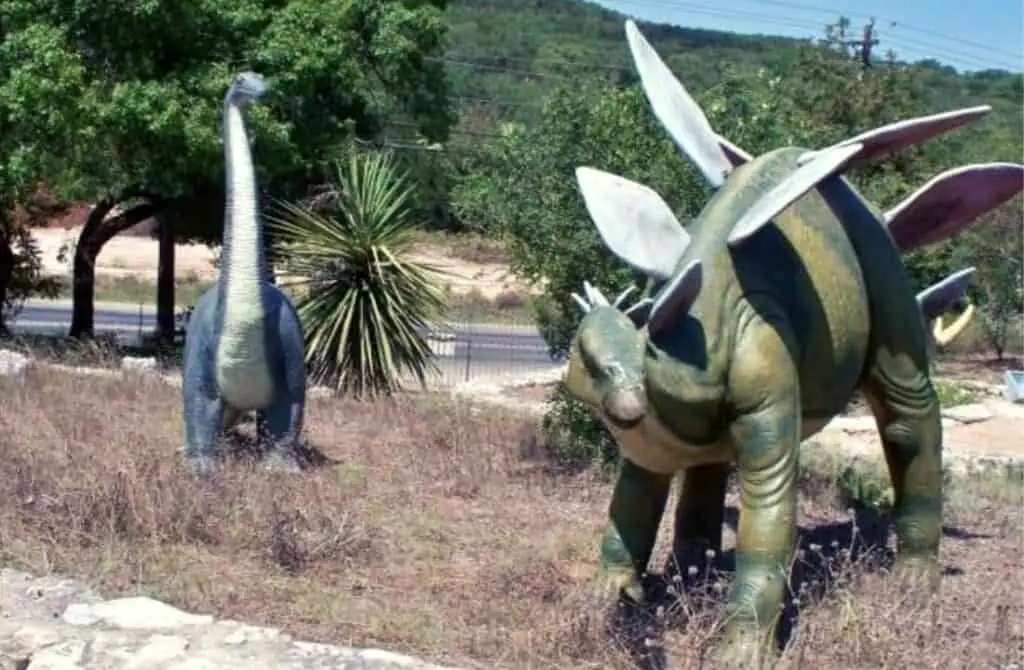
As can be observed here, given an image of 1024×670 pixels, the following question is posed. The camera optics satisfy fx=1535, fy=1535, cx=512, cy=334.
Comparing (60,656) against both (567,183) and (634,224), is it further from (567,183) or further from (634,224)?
(567,183)

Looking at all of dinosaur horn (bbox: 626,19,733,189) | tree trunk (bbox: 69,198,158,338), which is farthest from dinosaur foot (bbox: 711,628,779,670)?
tree trunk (bbox: 69,198,158,338)

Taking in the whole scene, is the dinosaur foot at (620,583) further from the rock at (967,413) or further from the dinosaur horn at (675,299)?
the rock at (967,413)

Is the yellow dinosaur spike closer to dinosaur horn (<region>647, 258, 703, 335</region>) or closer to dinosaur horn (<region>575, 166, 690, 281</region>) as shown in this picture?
dinosaur horn (<region>575, 166, 690, 281</region>)

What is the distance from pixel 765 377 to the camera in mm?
4949

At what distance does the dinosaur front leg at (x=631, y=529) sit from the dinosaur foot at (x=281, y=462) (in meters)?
2.93

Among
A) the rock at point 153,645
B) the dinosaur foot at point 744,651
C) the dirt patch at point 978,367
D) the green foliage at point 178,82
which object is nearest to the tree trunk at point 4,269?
the green foliage at point 178,82

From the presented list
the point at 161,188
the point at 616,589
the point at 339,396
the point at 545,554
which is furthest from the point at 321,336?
the point at 616,589

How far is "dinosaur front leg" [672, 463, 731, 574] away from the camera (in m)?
6.39

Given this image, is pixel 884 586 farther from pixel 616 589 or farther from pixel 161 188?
pixel 161 188

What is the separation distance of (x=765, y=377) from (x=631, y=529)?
3.29 feet

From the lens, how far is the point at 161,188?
571 inches

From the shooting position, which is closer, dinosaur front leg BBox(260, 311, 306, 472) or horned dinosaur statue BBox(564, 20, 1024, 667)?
horned dinosaur statue BBox(564, 20, 1024, 667)

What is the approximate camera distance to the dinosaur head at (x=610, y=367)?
441 centimetres

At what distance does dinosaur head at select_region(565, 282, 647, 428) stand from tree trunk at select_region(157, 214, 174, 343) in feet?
43.3
